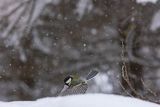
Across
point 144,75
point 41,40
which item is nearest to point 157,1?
point 144,75

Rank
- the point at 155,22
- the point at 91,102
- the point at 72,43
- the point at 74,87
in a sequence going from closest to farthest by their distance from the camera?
the point at 91,102 < the point at 74,87 < the point at 155,22 < the point at 72,43

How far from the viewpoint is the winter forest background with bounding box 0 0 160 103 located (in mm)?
9977

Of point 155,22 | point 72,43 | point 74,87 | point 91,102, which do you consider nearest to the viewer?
point 91,102

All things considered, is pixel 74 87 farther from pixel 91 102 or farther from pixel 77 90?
pixel 91 102

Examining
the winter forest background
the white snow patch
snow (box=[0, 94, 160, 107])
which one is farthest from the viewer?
the winter forest background

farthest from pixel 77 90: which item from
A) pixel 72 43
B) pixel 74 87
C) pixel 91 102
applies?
pixel 72 43

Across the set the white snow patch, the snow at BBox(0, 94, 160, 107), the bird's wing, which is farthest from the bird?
the white snow patch

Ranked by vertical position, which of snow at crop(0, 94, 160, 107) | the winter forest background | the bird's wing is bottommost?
snow at crop(0, 94, 160, 107)

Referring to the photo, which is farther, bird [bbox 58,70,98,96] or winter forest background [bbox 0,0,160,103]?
winter forest background [bbox 0,0,160,103]

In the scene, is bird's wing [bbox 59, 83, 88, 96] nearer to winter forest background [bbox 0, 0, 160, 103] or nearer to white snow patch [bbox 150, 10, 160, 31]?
winter forest background [bbox 0, 0, 160, 103]

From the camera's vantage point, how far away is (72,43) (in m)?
10.2

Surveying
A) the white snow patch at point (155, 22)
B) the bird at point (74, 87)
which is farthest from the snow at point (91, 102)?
the white snow patch at point (155, 22)

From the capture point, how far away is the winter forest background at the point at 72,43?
998cm

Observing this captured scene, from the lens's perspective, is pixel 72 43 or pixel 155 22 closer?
pixel 155 22
